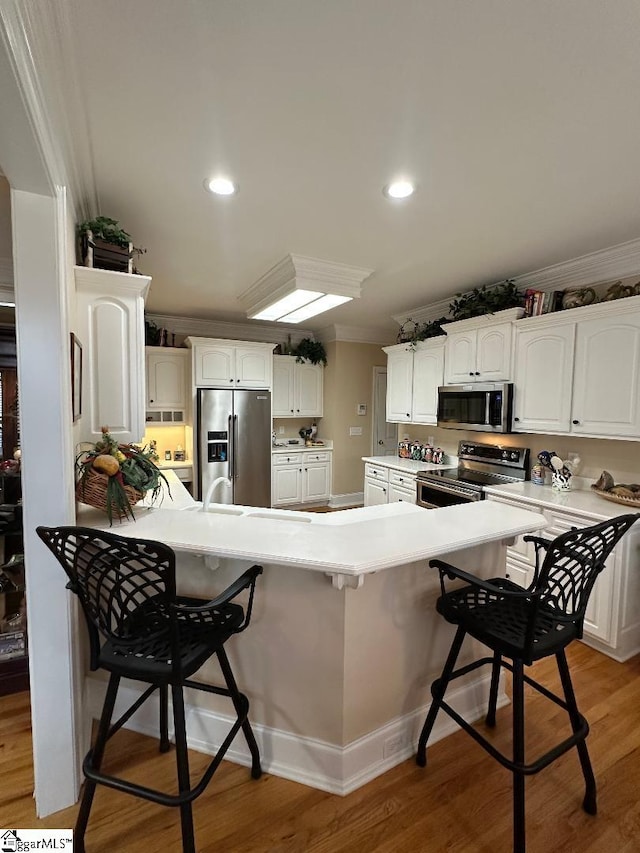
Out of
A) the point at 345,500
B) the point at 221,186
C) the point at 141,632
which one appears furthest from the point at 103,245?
the point at 345,500

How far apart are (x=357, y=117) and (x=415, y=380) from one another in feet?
10.6

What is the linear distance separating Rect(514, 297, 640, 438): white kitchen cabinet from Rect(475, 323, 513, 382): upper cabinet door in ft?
0.30

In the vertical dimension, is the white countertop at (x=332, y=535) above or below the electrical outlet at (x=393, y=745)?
above

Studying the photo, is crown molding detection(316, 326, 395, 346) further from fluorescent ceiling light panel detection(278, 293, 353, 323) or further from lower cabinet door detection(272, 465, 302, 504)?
lower cabinet door detection(272, 465, 302, 504)

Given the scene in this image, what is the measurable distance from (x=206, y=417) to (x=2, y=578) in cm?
269

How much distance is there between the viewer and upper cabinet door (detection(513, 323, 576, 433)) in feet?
9.80

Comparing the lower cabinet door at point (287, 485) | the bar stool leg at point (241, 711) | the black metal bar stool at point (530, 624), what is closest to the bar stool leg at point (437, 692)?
the black metal bar stool at point (530, 624)

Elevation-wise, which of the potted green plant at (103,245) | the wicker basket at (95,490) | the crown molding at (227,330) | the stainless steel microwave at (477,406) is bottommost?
the wicker basket at (95,490)

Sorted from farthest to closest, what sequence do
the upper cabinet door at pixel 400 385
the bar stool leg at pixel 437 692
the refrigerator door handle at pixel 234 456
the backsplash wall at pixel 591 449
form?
1. the refrigerator door handle at pixel 234 456
2. the upper cabinet door at pixel 400 385
3. the backsplash wall at pixel 591 449
4. the bar stool leg at pixel 437 692

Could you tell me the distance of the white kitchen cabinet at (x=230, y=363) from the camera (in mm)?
4760

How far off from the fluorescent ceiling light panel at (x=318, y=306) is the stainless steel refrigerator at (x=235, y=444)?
125cm

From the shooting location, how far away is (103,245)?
1953mm

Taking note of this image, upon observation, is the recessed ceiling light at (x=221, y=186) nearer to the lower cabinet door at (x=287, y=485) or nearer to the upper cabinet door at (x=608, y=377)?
the upper cabinet door at (x=608, y=377)

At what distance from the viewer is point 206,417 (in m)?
4.73
